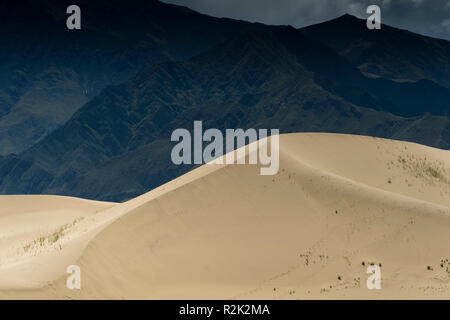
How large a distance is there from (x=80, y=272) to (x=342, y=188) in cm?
1109

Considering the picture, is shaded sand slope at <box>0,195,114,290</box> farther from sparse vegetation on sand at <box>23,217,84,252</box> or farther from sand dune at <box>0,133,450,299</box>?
sand dune at <box>0,133,450,299</box>

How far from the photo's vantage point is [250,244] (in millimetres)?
26219

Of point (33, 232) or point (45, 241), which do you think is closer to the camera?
point (45, 241)

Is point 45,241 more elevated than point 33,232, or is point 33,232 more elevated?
point 33,232

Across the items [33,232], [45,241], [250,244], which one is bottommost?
[250,244]

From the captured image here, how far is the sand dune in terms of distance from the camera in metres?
23.2

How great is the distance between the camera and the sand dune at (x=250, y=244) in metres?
23.2

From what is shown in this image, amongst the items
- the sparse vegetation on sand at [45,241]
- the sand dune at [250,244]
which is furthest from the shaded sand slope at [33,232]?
the sand dune at [250,244]

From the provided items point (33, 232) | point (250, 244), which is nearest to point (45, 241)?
point (33, 232)

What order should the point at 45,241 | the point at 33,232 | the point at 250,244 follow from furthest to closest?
the point at 33,232
the point at 45,241
the point at 250,244

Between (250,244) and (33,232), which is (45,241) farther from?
(250,244)

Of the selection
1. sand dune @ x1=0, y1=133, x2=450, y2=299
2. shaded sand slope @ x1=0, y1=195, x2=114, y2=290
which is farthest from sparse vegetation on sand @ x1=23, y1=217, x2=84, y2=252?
sand dune @ x1=0, y1=133, x2=450, y2=299

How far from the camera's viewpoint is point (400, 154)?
1427 inches

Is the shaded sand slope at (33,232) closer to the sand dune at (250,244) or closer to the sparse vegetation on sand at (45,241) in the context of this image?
the sparse vegetation on sand at (45,241)
